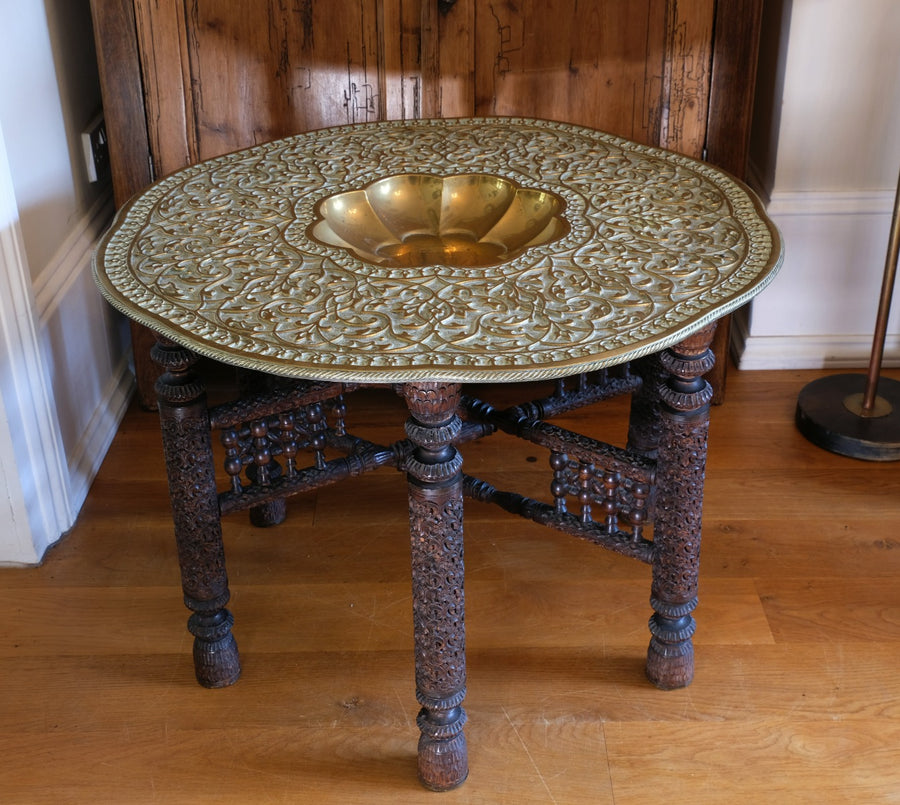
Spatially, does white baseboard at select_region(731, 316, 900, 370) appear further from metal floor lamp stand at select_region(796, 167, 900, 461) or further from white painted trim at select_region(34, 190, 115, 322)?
white painted trim at select_region(34, 190, 115, 322)

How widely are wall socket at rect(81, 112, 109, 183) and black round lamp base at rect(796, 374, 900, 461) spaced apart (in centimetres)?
169

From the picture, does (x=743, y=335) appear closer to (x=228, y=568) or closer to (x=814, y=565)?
(x=814, y=565)

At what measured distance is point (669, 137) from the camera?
2.48 metres

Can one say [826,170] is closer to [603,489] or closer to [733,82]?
[733,82]

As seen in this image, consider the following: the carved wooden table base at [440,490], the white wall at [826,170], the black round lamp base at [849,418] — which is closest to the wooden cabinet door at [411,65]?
the white wall at [826,170]

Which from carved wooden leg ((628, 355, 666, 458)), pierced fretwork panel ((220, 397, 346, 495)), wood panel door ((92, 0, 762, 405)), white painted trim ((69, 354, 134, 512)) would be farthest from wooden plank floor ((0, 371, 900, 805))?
wood panel door ((92, 0, 762, 405))

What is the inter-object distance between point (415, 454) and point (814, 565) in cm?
100

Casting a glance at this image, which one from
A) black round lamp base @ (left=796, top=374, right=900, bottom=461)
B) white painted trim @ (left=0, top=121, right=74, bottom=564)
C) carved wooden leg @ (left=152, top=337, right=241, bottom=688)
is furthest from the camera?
black round lamp base @ (left=796, top=374, right=900, bottom=461)

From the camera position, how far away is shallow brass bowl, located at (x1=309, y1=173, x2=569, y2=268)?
1870 mm

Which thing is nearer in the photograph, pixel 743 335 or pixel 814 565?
pixel 814 565

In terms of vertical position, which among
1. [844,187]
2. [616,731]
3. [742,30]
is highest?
[742,30]

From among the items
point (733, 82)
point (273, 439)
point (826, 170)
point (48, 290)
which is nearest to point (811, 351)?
point (826, 170)

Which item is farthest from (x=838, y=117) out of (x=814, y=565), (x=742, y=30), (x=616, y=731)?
(x=616, y=731)

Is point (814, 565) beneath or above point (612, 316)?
beneath
